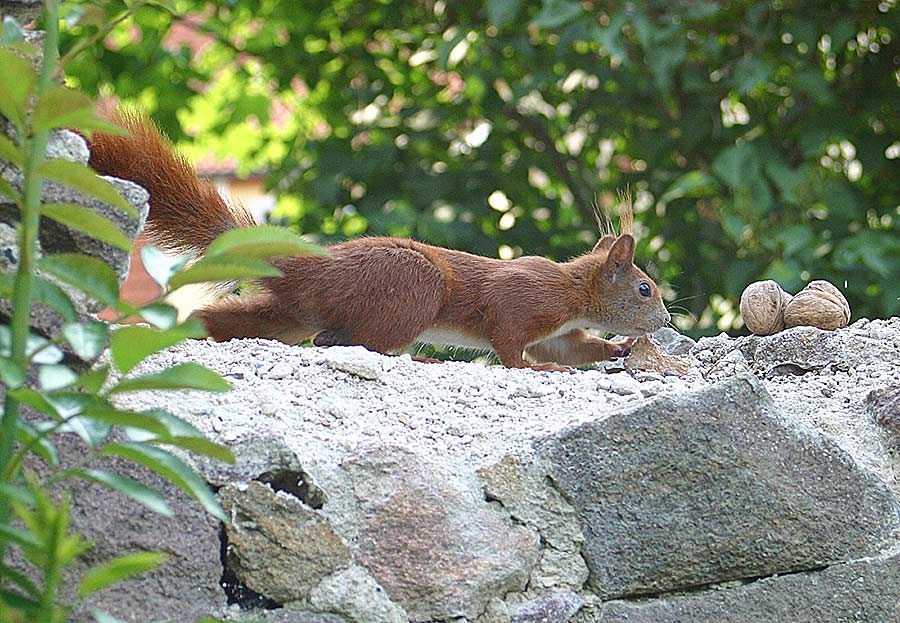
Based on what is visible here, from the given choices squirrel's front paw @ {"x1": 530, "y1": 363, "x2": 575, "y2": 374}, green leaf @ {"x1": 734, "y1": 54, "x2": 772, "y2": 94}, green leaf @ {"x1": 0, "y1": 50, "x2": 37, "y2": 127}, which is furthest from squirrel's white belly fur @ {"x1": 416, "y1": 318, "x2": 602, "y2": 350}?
green leaf @ {"x1": 734, "y1": 54, "x2": 772, "y2": 94}

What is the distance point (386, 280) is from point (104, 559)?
25.2 inches

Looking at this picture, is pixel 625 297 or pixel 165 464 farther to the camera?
pixel 625 297

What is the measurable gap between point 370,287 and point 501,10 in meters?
1.68

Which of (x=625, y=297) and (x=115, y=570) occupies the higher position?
(x=115, y=570)

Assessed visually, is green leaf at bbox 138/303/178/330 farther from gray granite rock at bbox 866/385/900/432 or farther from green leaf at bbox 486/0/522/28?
green leaf at bbox 486/0/522/28

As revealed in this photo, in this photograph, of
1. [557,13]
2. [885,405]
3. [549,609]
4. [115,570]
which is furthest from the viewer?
[557,13]

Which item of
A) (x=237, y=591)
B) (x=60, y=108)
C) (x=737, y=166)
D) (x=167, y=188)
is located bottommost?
(x=737, y=166)

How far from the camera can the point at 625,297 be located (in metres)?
1.81

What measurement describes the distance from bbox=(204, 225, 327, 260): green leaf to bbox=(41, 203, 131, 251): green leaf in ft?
0.24

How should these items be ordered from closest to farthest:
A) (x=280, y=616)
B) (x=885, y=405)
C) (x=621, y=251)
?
1. (x=280, y=616)
2. (x=885, y=405)
3. (x=621, y=251)

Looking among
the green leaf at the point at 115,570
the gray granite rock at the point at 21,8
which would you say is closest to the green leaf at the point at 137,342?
the green leaf at the point at 115,570

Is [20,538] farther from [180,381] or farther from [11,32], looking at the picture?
[11,32]

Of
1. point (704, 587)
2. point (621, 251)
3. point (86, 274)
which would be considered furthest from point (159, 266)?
point (621, 251)

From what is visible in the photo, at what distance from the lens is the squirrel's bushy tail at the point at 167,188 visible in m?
1.45
